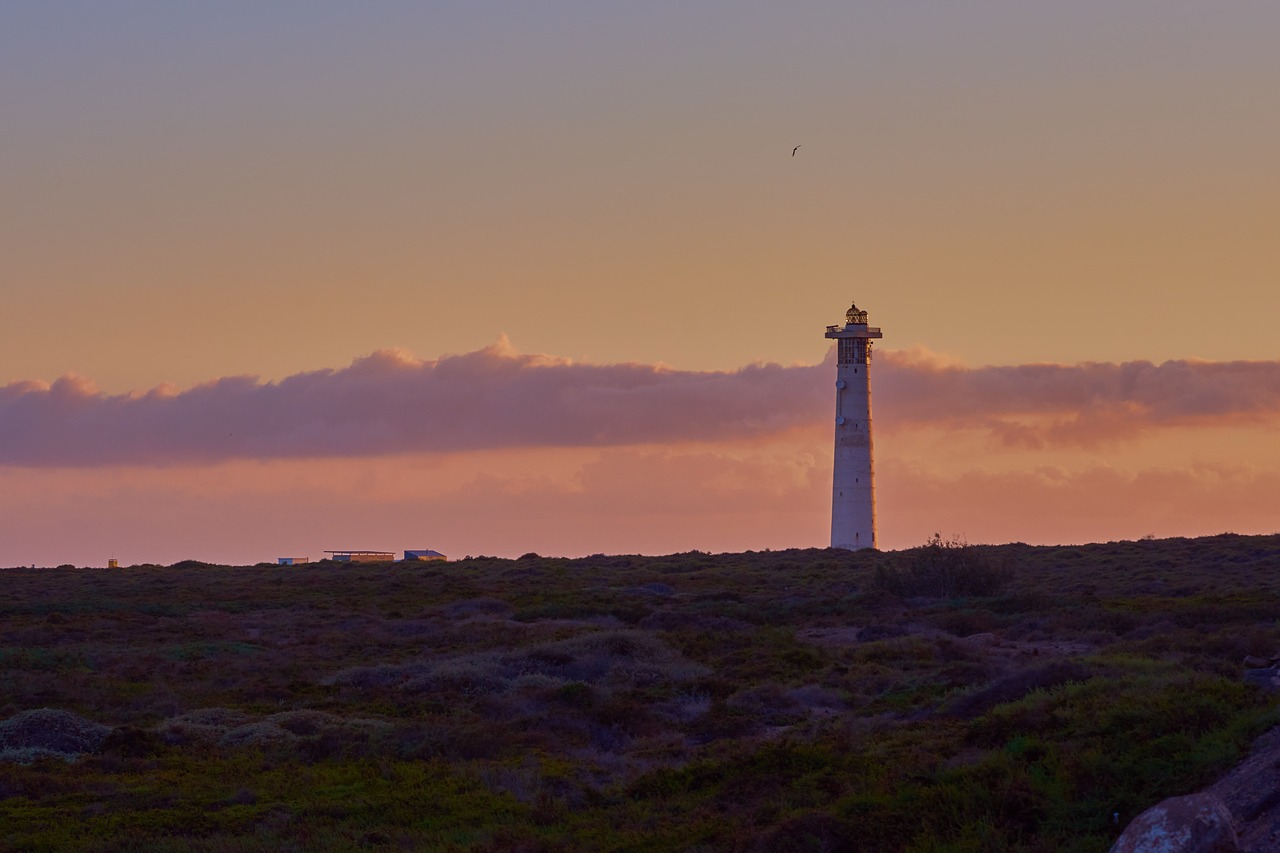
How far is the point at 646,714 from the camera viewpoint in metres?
24.1

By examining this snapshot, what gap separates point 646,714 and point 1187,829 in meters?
14.6

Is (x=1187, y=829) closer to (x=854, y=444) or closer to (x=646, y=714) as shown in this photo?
(x=646, y=714)

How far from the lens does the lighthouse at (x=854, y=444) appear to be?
64562 mm

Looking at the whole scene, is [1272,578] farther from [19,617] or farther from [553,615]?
[19,617]

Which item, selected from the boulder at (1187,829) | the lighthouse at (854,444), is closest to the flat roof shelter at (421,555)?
the lighthouse at (854,444)

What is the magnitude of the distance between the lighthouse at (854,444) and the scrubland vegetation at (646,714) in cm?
1785

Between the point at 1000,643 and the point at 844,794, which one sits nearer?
the point at 844,794

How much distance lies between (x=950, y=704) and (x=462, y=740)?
787 centimetres

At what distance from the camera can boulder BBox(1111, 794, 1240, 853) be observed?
1021cm

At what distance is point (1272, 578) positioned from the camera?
4159 centimetres

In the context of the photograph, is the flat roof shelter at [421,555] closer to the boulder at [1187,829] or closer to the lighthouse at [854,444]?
the lighthouse at [854,444]

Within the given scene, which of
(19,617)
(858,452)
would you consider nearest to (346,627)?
(19,617)

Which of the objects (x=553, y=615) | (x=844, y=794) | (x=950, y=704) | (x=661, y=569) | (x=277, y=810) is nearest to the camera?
(x=844, y=794)

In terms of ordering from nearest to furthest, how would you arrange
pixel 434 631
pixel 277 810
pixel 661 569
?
pixel 277 810
pixel 434 631
pixel 661 569
